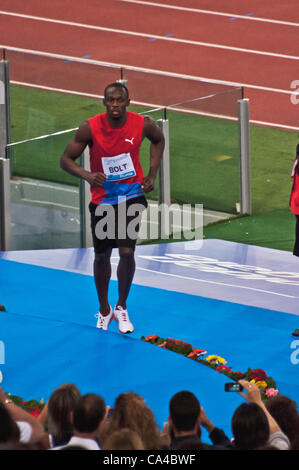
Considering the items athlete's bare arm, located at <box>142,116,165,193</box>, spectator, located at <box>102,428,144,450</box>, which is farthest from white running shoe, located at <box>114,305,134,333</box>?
spectator, located at <box>102,428,144,450</box>

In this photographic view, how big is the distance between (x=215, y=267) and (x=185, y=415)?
20.4ft

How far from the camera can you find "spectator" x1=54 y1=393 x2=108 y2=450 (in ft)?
17.5

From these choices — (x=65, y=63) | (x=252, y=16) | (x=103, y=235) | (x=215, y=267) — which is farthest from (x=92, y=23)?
(x=103, y=235)

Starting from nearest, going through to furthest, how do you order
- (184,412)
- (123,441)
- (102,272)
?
(123,441)
(184,412)
(102,272)

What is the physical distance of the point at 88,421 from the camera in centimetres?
534

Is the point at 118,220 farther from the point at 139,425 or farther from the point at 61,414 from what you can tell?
the point at 139,425

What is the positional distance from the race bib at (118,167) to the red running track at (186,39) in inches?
401

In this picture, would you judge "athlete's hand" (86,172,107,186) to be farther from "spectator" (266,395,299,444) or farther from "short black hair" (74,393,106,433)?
"short black hair" (74,393,106,433)

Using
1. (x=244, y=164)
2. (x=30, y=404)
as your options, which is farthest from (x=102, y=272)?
(x=244, y=164)

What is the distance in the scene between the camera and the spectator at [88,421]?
5324 millimetres

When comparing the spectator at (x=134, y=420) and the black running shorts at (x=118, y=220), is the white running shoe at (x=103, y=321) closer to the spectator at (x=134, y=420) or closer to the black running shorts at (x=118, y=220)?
the black running shorts at (x=118, y=220)

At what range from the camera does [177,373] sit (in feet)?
24.8

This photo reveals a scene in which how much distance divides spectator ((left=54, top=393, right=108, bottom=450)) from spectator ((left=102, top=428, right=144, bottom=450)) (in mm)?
364

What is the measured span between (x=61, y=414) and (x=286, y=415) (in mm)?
1246
